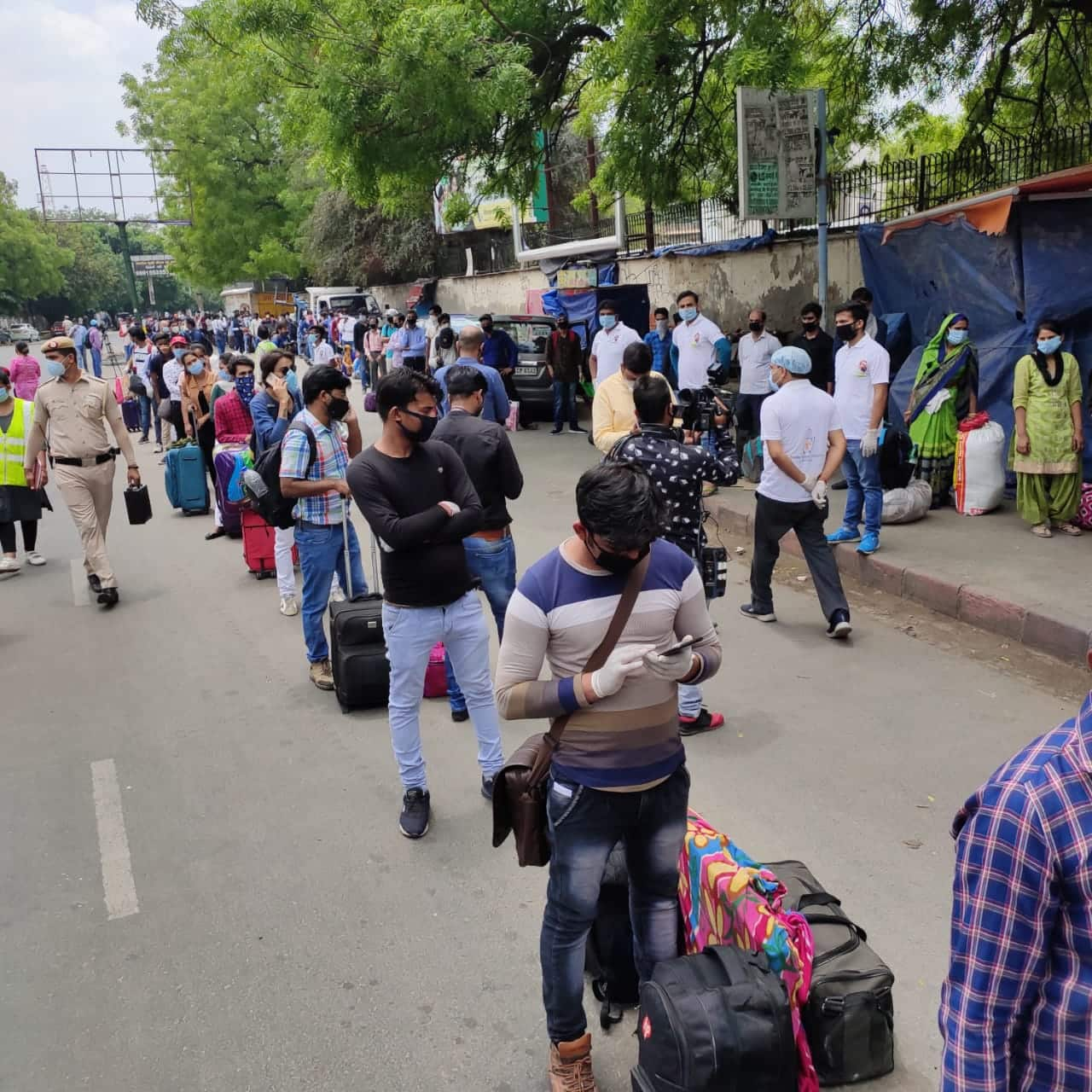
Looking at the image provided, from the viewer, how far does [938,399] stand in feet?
28.6

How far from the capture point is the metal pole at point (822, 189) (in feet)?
33.3

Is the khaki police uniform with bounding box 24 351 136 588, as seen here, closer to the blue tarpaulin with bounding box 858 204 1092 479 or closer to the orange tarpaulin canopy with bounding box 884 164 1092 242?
the blue tarpaulin with bounding box 858 204 1092 479

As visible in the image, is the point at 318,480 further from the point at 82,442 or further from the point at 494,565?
the point at 82,442

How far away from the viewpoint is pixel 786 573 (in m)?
8.09

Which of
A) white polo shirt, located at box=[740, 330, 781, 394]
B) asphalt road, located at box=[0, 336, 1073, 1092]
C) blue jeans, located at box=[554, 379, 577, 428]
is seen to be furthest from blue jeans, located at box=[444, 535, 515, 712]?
blue jeans, located at box=[554, 379, 577, 428]

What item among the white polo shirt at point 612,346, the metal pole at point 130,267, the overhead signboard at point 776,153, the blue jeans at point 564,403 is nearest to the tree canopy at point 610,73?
the overhead signboard at point 776,153

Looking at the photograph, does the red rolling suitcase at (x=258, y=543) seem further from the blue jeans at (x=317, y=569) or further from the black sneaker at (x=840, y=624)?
the black sneaker at (x=840, y=624)

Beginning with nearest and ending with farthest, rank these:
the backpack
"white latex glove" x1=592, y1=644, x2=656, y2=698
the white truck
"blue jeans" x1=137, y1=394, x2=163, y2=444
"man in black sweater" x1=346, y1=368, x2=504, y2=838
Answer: "white latex glove" x1=592, y1=644, x2=656, y2=698 < "man in black sweater" x1=346, y1=368, x2=504, y2=838 < the backpack < "blue jeans" x1=137, y1=394, x2=163, y2=444 < the white truck

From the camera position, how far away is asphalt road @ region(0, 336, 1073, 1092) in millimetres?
3107

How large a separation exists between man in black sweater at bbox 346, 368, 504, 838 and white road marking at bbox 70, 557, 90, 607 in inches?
196

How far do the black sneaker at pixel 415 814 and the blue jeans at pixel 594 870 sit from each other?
1.59 meters

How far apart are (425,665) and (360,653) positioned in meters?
1.38

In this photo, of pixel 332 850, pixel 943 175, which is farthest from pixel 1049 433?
pixel 332 850

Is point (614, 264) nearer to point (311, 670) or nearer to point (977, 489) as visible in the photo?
point (977, 489)
